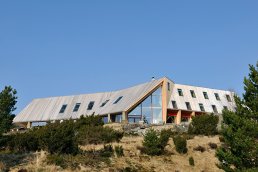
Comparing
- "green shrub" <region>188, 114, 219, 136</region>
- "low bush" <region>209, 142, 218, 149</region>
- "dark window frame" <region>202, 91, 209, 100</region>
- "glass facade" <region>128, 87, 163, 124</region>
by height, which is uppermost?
"dark window frame" <region>202, 91, 209, 100</region>

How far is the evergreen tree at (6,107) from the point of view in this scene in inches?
1229

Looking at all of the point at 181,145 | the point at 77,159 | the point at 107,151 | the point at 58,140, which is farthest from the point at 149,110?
the point at 77,159

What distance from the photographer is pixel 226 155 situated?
30.2 metres

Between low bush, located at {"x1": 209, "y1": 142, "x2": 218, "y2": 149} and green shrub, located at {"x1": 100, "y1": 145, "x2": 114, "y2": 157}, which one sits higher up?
low bush, located at {"x1": 209, "y1": 142, "x2": 218, "y2": 149}

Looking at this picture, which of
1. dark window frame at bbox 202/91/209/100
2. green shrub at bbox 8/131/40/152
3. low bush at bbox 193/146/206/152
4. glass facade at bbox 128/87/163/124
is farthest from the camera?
dark window frame at bbox 202/91/209/100

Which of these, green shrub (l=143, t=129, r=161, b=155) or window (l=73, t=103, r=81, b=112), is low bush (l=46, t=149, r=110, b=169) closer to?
green shrub (l=143, t=129, r=161, b=155)

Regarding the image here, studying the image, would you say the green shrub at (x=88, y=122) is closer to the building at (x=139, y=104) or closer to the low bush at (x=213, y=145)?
the building at (x=139, y=104)

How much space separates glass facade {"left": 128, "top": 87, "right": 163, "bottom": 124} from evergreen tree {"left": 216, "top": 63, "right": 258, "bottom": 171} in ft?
103

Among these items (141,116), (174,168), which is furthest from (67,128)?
(141,116)

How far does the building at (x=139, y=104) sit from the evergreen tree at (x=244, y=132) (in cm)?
2914

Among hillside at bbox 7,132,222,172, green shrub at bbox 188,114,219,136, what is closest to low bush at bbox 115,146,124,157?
hillside at bbox 7,132,222,172

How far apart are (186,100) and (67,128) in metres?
36.0

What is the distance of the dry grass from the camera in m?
30.8

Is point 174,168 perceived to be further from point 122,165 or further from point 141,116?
point 141,116
